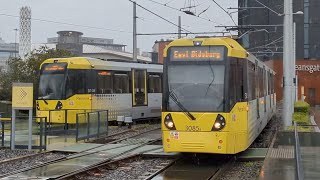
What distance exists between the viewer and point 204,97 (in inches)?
510

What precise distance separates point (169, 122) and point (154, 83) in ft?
53.4

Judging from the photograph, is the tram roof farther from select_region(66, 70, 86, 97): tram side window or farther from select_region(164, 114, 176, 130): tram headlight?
select_region(164, 114, 176, 130): tram headlight

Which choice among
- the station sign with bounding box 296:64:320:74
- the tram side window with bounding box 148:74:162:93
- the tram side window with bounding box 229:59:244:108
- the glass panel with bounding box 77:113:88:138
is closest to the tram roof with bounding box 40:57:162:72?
the tram side window with bounding box 148:74:162:93

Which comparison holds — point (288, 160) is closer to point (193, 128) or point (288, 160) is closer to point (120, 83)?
point (193, 128)

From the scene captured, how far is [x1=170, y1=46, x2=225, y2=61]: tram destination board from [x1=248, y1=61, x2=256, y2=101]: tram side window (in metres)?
2.09

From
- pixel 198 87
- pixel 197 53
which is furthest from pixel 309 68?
pixel 198 87

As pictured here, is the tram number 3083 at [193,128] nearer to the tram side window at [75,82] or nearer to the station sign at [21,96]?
the station sign at [21,96]

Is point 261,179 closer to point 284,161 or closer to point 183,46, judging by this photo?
point 284,161

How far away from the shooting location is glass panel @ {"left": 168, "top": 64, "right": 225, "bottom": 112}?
12.9 m

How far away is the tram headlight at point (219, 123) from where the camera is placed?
498 inches

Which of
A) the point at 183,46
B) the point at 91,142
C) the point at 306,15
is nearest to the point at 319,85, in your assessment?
the point at 306,15

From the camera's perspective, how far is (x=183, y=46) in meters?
13.5

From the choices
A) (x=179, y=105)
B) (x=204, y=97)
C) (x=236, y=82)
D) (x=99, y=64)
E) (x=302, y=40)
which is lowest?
(x=179, y=105)

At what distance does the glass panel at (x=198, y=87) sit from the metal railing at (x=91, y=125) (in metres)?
6.63
